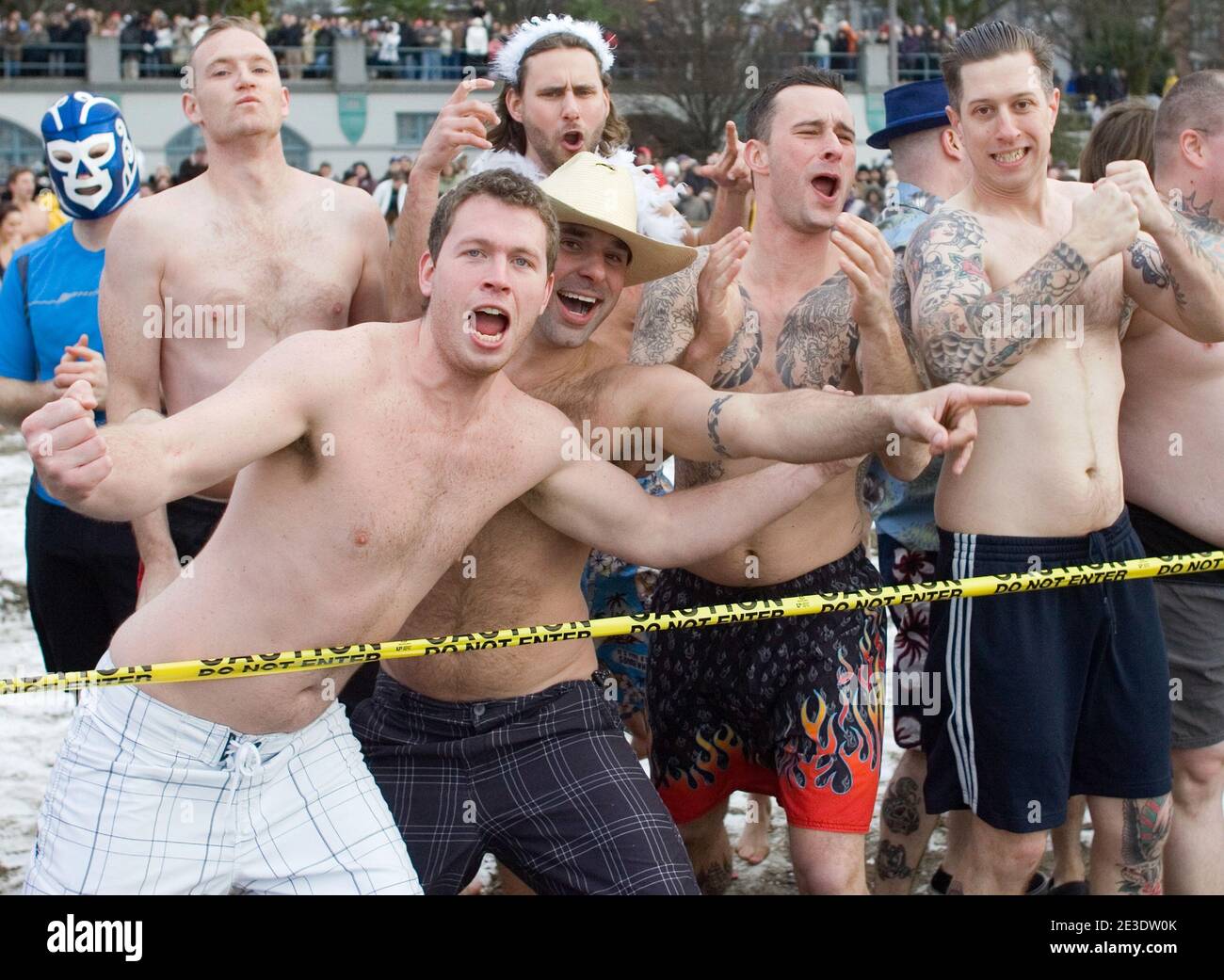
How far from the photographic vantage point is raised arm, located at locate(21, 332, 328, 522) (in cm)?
258

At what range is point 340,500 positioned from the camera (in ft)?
10.3

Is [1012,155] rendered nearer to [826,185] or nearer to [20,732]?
[826,185]

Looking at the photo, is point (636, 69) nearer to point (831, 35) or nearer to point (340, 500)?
point (831, 35)

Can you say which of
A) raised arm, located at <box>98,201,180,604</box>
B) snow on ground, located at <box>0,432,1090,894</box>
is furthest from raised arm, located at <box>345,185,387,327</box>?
snow on ground, located at <box>0,432,1090,894</box>

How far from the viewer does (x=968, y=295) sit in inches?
139

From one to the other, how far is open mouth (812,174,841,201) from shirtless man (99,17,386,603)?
1.24m

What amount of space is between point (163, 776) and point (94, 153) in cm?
257

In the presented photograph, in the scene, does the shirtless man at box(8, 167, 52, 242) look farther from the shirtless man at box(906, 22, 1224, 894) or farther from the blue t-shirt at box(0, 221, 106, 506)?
the shirtless man at box(906, 22, 1224, 894)

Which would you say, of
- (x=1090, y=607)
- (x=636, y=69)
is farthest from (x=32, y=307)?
(x=636, y=69)

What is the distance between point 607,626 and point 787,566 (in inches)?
26.8

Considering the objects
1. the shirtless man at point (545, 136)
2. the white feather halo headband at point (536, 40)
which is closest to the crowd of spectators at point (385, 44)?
the white feather halo headband at point (536, 40)

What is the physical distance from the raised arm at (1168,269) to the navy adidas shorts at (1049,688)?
20.7 inches
